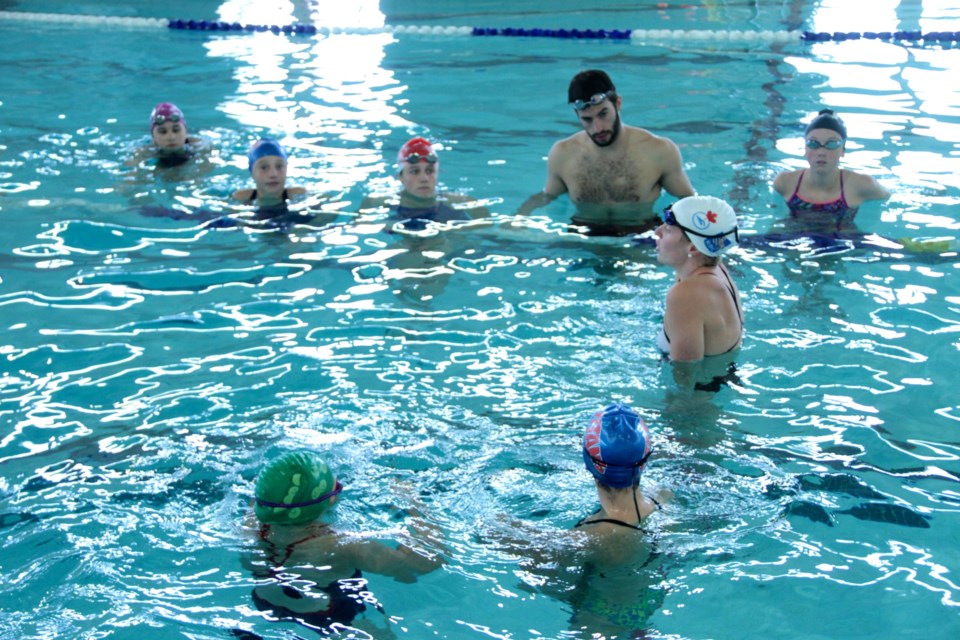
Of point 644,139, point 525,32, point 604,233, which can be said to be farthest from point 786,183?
point 525,32

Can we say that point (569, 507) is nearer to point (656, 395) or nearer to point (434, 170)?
point (656, 395)

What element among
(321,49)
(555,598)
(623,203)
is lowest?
(555,598)

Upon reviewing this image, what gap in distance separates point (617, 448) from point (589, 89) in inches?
143

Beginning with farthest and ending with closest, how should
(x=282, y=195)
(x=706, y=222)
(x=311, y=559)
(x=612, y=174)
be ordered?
(x=282, y=195), (x=612, y=174), (x=706, y=222), (x=311, y=559)

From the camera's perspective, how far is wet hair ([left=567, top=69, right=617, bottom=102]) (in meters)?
6.27

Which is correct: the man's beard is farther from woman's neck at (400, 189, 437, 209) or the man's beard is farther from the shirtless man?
woman's neck at (400, 189, 437, 209)

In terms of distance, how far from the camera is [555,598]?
10.8 feet

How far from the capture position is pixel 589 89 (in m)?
6.34

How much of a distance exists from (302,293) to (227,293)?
0.43m

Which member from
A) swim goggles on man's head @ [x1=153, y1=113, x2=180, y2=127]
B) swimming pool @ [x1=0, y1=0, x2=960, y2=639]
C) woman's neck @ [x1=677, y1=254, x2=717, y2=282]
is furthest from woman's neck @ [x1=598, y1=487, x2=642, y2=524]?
swim goggles on man's head @ [x1=153, y1=113, x2=180, y2=127]

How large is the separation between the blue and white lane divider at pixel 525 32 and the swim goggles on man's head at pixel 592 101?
647 centimetres

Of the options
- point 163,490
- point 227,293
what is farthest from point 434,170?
point 163,490

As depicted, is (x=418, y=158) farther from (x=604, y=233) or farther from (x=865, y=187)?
(x=865, y=187)

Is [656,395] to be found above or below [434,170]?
below
